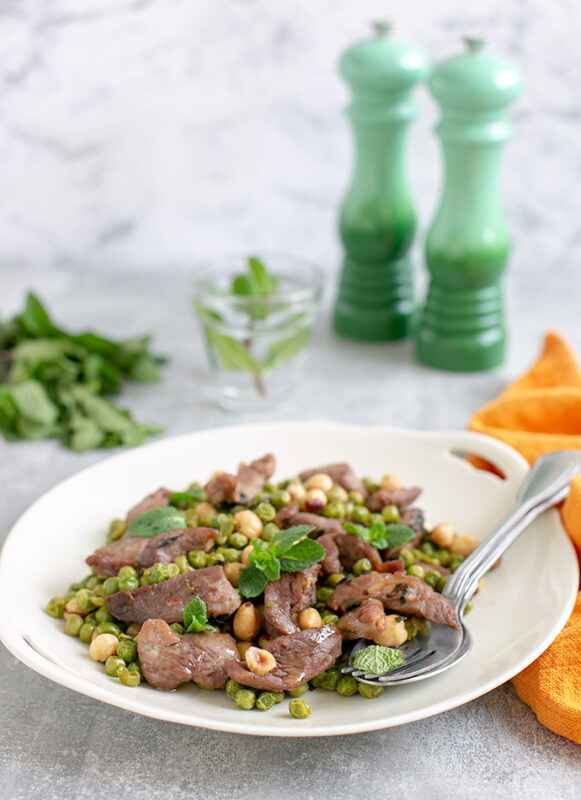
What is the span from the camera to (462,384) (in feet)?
11.4

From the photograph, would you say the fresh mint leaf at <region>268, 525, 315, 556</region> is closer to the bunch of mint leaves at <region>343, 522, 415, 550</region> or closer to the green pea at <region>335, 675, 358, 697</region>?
the bunch of mint leaves at <region>343, 522, 415, 550</region>

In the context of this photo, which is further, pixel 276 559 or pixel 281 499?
pixel 281 499

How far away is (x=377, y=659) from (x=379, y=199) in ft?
7.40

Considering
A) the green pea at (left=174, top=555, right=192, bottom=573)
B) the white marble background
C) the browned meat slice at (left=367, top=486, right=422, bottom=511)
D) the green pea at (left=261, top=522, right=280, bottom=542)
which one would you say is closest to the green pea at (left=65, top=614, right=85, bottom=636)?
the green pea at (left=174, top=555, right=192, bottom=573)

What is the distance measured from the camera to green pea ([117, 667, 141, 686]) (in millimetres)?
1764

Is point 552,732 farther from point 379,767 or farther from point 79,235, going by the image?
point 79,235

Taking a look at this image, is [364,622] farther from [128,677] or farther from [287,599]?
[128,677]

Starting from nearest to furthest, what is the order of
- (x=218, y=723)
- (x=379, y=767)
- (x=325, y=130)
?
(x=218, y=723)
(x=379, y=767)
(x=325, y=130)

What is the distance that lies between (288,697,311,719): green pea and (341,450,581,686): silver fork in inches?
4.8

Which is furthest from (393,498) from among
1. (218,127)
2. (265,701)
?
(218,127)

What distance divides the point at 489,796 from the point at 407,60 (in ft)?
8.57

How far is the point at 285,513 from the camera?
88.0 inches

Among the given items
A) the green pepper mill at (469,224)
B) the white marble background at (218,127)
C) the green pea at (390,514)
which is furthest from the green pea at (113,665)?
the white marble background at (218,127)

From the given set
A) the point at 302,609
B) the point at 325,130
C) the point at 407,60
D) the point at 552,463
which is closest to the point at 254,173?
the point at 325,130
